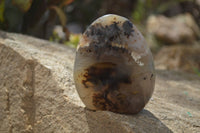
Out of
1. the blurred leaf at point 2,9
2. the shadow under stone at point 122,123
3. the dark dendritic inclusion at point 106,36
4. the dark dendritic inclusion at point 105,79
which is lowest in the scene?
the shadow under stone at point 122,123

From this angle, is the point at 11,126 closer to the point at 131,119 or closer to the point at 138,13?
the point at 131,119

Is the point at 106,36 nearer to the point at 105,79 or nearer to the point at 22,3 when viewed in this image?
the point at 105,79

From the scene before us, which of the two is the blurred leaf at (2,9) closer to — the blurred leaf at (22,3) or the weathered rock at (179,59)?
the blurred leaf at (22,3)

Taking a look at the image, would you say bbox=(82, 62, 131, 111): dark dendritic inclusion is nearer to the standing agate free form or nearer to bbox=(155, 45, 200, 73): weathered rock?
the standing agate free form

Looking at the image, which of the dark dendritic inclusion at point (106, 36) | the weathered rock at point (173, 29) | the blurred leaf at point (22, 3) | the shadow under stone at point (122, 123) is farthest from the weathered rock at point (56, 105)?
the weathered rock at point (173, 29)

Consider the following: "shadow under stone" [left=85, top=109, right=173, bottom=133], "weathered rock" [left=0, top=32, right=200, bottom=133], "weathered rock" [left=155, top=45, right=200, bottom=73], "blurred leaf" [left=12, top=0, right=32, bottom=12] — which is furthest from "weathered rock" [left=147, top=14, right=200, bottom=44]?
"shadow under stone" [left=85, top=109, right=173, bottom=133]

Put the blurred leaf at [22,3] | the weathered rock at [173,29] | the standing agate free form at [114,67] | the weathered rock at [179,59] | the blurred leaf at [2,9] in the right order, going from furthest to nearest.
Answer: the weathered rock at [173,29]
the weathered rock at [179,59]
the blurred leaf at [2,9]
the blurred leaf at [22,3]
the standing agate free form at [114,67]

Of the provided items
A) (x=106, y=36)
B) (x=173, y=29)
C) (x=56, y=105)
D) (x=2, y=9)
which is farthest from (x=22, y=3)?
(x=173, y=29)
